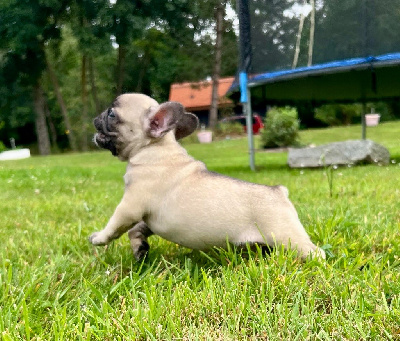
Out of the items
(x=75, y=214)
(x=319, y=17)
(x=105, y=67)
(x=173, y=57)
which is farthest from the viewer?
(x=105, y=67)

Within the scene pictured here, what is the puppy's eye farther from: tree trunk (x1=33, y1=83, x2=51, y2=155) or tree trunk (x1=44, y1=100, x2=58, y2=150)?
tree trunk (x1=44, y1=100, x2=58, y2=150)

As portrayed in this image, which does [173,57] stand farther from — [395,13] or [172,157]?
[172,157]

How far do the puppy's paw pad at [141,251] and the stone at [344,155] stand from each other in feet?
16.9

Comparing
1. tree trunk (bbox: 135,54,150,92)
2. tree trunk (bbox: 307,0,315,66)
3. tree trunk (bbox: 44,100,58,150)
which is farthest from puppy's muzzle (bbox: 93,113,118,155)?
tree trunk (bbox: 44,100,58,150)

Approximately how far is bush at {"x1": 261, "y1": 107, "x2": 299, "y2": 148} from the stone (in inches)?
249

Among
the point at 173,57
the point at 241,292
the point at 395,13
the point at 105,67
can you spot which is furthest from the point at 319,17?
the point at 105,67

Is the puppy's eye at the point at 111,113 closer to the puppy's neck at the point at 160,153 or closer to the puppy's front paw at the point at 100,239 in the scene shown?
the puppy's neck at the point at 160,153

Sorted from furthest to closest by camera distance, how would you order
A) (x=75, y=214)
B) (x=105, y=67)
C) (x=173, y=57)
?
1. (x=105, y=67)
2. (x=173, y=57)
3. (x=75, y=214)

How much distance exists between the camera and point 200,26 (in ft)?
66.7

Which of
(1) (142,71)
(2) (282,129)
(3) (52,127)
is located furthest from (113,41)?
(3) (52,127)

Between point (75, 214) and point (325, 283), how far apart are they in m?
2.27

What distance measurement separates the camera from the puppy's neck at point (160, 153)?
69.2 inches

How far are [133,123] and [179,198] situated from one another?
37 cm

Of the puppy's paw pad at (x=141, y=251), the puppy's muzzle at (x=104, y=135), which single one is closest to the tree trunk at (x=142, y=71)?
the puppy's muzzle at (x=104, y=135)
